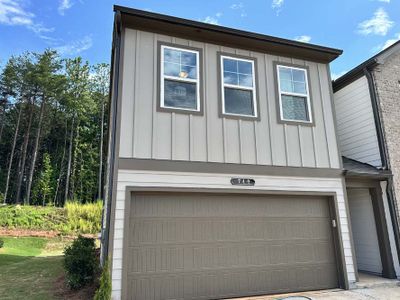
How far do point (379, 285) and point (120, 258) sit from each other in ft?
18.8

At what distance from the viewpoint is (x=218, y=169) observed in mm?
6184

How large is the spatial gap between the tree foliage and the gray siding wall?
20.9m

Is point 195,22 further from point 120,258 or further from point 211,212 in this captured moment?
point 120,258

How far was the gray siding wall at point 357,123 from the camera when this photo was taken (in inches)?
324

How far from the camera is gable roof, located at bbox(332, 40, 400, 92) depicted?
8.20 metres

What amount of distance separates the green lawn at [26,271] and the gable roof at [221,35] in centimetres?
579

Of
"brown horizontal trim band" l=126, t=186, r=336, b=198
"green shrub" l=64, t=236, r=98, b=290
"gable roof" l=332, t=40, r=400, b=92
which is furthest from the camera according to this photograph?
"gable roof" l=332, t=40, r=400, b=92

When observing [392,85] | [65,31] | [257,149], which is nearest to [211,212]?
[257,149]

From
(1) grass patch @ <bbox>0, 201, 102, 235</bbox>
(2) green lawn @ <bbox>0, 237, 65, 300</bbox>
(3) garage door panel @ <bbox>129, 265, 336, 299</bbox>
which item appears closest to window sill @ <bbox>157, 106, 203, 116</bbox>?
(3) garage door panel @ <bbox>129, 265, 336, 299</bbox>

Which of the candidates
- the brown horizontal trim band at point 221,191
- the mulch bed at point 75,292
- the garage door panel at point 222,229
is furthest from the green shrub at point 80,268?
the brown horizontal trim band at point 221,191

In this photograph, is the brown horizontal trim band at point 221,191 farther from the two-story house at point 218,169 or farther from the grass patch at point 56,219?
the grass patch at point 56,219

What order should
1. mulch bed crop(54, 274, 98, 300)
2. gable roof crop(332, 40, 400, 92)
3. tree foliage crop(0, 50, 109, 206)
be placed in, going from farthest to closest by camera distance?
1. tree foliage crop(0, 50, 109, 206)
2. gable roof crop(332, 40, 400, 92)
3. mulch bed crop(54, 274, 98, 300)

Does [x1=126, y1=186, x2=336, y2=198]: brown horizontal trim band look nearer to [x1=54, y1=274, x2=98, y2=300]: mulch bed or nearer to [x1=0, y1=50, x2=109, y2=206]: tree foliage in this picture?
[x1=54, y1=274, x2=98, y2=300]: mulch bed

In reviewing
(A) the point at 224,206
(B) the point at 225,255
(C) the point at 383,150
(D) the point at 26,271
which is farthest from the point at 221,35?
(D) the point at 26,271
